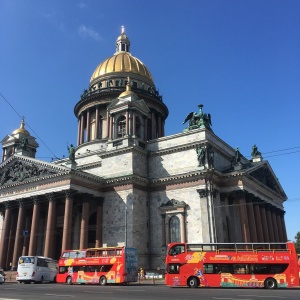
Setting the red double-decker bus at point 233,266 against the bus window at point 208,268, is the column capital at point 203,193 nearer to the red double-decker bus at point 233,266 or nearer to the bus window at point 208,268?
the red double-decker bus at point 233,266

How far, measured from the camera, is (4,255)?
152ft

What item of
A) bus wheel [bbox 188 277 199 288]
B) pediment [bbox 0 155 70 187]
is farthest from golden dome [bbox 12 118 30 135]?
bus wheel [bbox 188 277 199 288]

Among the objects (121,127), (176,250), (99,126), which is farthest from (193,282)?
(99,126)

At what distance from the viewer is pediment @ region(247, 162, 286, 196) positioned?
49.6 meters

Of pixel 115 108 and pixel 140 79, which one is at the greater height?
pixel 140 79

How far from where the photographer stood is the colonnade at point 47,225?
4131 centimetres

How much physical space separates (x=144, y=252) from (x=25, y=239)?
17.3 metres

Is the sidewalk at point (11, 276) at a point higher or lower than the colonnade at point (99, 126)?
lower

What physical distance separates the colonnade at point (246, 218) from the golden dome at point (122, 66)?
103 feet

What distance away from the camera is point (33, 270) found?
111 ft

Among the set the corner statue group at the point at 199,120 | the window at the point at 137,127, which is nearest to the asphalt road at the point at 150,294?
the corner statue group at the point at 199,120

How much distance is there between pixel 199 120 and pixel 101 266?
23995mm

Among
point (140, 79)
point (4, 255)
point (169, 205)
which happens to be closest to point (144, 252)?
point (169, 205)

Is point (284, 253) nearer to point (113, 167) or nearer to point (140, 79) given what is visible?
point (113, 167)
